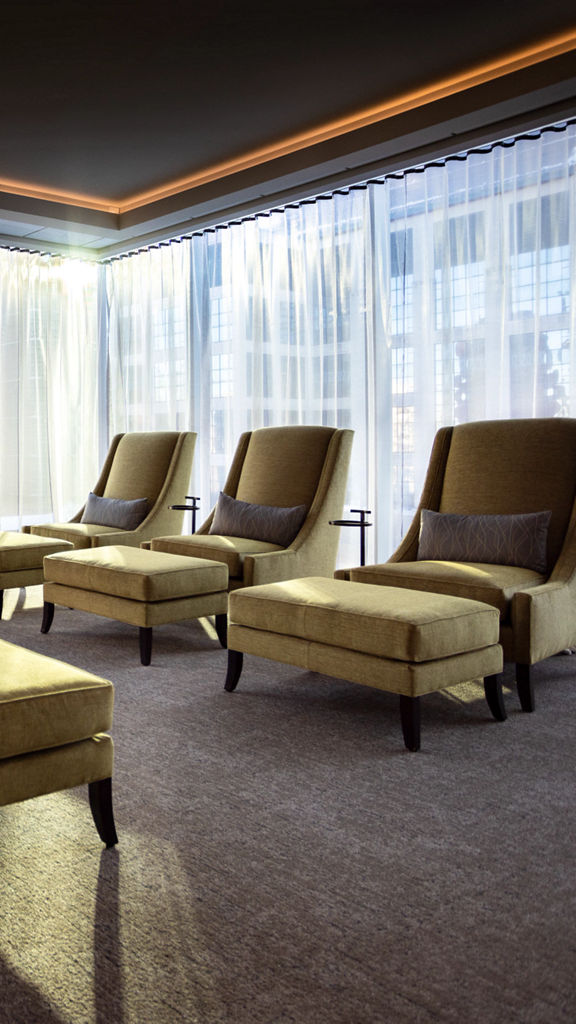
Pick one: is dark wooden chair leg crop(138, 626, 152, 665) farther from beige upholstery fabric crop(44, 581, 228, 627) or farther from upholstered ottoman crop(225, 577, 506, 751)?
upholstered ottoman crop(225, 577, 506, 751)

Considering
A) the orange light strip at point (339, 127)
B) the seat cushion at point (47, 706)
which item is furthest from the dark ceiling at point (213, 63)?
the seat cushion at point (47, 706)

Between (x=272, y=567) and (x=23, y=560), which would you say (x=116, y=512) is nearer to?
(x=23, y=560)

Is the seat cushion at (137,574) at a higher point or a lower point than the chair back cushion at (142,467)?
lower

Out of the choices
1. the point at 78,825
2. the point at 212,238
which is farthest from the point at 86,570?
the point at 212,238

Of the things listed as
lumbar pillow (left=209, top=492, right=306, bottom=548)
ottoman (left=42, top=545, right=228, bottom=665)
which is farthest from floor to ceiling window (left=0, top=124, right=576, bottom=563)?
ottoman (left=42, top=545, right=228, bottom=665)

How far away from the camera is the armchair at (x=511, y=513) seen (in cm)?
Answer: 319

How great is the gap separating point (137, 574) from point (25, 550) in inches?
43.7

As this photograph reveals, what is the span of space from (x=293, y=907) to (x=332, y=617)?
1.22 metres

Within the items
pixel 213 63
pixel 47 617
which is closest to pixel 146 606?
pixel 47 617

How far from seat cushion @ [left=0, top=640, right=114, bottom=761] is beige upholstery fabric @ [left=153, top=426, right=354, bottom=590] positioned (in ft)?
7.31

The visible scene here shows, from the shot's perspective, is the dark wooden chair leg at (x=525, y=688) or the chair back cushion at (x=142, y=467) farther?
the chair back cushion at (x=142, y=467)

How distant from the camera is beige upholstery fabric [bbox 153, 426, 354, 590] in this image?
14.2 ft

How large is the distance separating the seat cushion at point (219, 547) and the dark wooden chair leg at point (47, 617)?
2.16 feet

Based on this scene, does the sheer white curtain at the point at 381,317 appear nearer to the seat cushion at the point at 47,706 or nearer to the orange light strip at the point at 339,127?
the orange light strip at the point at 339,127
